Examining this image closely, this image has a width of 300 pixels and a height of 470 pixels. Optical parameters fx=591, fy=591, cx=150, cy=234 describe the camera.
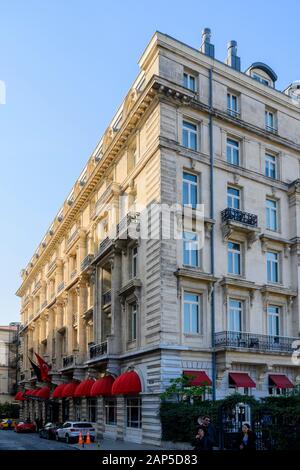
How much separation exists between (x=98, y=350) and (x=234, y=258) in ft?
38.2

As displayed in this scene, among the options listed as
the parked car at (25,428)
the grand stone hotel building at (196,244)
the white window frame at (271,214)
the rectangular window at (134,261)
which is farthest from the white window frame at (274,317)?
the parked car at (25,428)

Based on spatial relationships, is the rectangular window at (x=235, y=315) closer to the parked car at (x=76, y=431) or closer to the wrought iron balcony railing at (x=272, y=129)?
the parked car at (x=76, y=431)

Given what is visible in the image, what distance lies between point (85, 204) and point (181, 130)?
17.0 metres

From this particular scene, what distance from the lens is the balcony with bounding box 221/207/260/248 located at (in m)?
35.7

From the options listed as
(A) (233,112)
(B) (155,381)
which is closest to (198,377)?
(B) (155,381)

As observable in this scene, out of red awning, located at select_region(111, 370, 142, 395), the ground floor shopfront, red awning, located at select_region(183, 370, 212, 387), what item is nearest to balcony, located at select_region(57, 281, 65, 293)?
the ground floor shopfront

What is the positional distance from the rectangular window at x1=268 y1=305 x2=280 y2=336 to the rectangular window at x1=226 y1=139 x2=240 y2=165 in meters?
9.66

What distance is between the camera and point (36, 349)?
233 ft

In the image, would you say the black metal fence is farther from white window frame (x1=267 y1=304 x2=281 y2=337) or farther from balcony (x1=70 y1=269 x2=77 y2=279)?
balcony (x1=70 y1=269 x2=77 y2=279)

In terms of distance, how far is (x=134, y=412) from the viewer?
3512 cm

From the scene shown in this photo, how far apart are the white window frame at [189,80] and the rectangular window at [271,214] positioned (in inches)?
356

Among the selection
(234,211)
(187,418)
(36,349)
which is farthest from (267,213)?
(36,349)

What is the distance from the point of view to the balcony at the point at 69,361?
48.4 m
